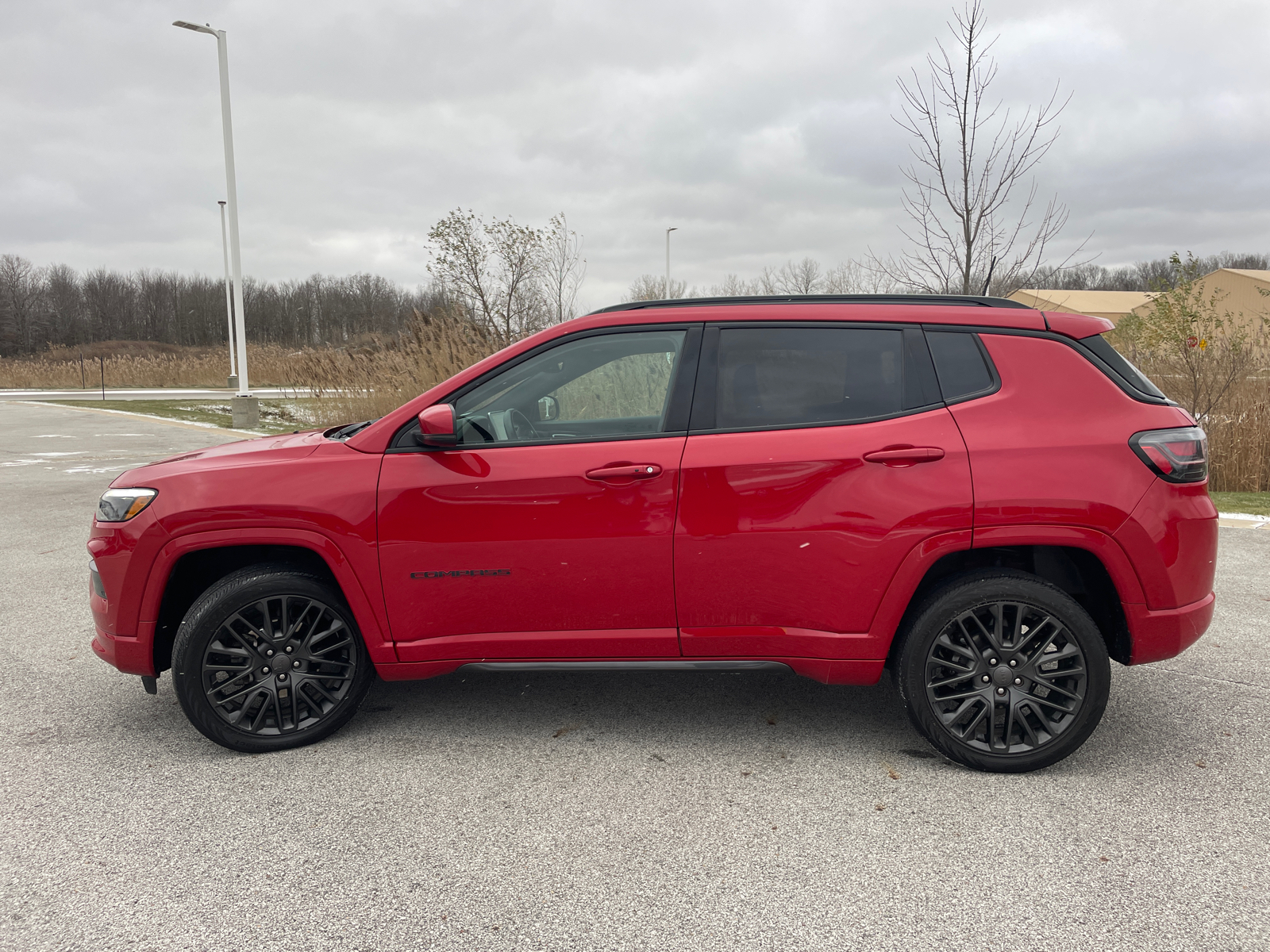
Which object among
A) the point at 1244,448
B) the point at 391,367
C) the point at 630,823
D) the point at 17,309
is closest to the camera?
the point at 630,823

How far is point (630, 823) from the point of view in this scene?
9.68ft

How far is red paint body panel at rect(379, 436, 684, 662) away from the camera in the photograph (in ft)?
10.8

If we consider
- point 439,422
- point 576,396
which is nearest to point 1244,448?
point 576,396

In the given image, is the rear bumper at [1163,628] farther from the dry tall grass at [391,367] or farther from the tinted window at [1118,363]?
the dry tall grass at [391,367]

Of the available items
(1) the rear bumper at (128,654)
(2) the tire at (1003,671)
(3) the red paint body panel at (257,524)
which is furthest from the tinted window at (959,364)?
(1) the rear bumper at (128,654)

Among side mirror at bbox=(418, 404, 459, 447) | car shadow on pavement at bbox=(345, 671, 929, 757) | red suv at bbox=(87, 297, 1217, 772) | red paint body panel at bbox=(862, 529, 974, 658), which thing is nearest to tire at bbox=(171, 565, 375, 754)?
red suv at bbox=(87, 297, 1217, 772)

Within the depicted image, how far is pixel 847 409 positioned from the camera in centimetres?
333

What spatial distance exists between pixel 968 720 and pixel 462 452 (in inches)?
88.0

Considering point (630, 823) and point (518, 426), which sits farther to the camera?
point (518, 426)

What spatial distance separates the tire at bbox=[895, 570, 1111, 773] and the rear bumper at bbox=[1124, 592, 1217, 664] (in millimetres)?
142

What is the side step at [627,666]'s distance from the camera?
337 cm

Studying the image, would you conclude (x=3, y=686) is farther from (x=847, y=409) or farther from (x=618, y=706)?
(x=847, y=409)

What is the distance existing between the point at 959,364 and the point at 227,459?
118 inches

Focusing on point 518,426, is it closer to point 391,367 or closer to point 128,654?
point 128,654
